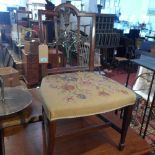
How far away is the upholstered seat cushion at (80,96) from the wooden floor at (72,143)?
279 millimetres

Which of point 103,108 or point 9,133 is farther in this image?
point 9,133

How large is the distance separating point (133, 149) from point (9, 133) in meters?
0.80

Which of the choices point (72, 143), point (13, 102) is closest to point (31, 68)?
point (13, 102)

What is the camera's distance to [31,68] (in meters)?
2.75

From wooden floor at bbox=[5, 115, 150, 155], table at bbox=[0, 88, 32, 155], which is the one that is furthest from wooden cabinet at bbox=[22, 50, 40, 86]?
wooden floor at bbox=[5, 115, 150, 155]

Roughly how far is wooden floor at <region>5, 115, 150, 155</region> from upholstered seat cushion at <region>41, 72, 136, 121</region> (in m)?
0.28

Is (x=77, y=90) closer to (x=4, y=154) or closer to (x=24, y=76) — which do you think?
(x=4, y=154)

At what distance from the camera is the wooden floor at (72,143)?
1.17 meters

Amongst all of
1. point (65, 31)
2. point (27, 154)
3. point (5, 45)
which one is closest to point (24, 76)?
point (5, 45)

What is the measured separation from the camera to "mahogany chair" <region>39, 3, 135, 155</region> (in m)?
0.92

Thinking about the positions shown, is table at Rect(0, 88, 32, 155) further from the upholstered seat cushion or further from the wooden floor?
the upholstered seat cushion

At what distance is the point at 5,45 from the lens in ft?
13.1

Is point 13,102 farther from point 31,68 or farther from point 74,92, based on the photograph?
point 31,68

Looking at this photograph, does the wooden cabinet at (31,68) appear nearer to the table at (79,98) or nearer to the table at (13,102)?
the table at (13,102)
